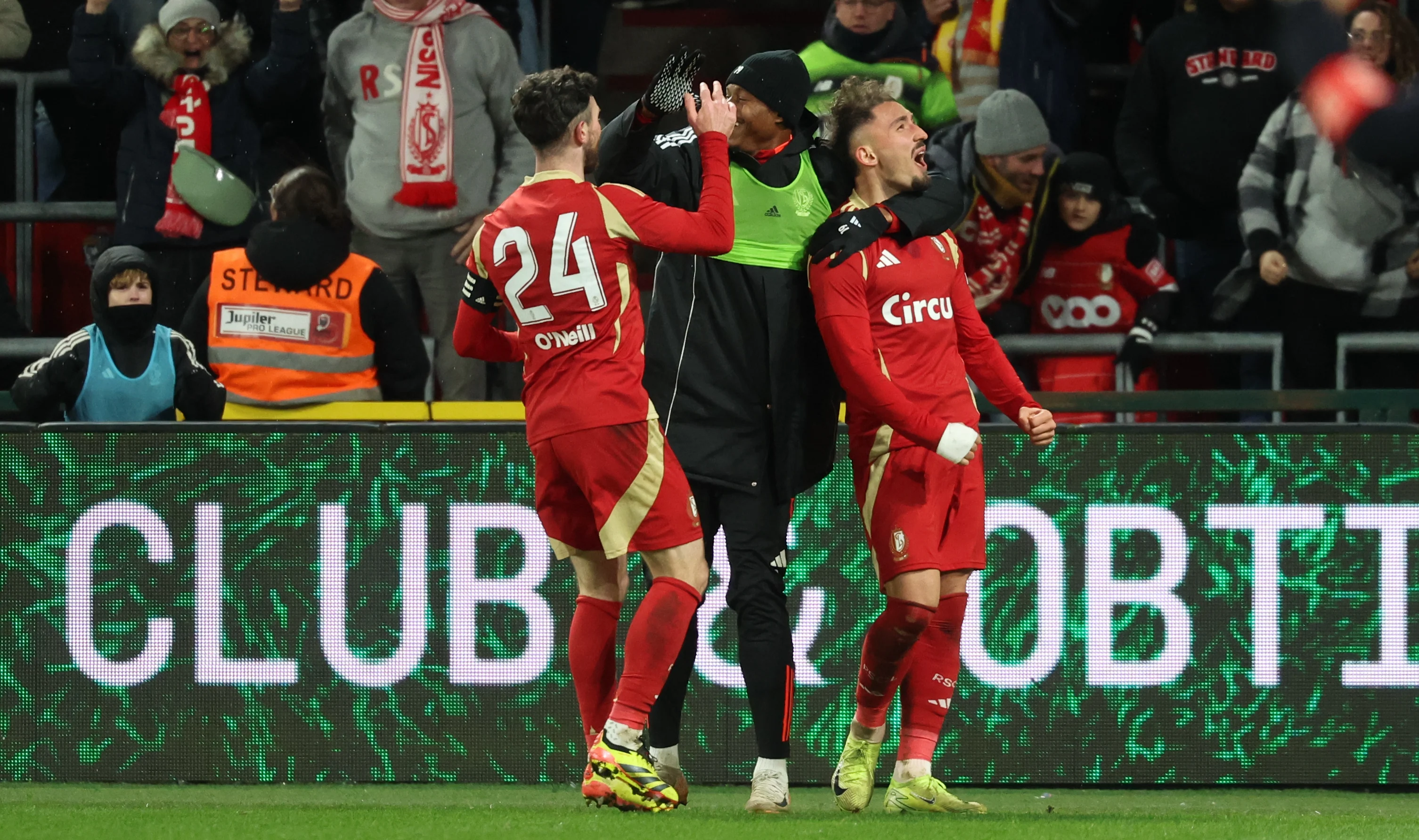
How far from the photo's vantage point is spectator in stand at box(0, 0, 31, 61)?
8.09 meters

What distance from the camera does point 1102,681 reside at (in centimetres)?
554

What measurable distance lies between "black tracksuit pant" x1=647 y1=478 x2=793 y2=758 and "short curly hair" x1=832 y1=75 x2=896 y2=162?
0.96 m

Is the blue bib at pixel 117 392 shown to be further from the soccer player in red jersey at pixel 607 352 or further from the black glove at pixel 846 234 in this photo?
the black glove at pixel 846 234

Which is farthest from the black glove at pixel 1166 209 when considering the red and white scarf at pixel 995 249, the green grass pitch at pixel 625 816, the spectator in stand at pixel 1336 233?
the green grass pitch at pixel 625 816

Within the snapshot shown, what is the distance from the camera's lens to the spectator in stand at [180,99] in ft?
24.0

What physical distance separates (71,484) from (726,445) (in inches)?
89.8

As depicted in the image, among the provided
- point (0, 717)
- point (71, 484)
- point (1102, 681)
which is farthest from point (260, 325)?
point (1102, 681)

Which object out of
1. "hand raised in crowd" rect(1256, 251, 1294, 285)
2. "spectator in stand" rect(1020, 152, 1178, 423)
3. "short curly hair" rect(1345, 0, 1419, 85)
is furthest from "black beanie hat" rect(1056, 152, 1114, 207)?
"short curly hair" rect(1345, 0, 1419, 85)

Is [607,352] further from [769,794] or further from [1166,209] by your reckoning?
[1166,209]

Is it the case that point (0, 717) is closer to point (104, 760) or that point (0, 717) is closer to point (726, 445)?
point (104, 760)

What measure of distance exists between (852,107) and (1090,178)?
2515 mm

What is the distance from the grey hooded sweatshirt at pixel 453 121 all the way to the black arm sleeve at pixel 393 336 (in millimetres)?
763

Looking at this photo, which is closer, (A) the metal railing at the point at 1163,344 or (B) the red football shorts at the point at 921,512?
(B) the red football shorts at the point at 921,512

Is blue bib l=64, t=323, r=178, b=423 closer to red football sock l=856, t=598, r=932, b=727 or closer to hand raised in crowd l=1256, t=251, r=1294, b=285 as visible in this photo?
red football sock l=856, t=598, r=932, b=727
